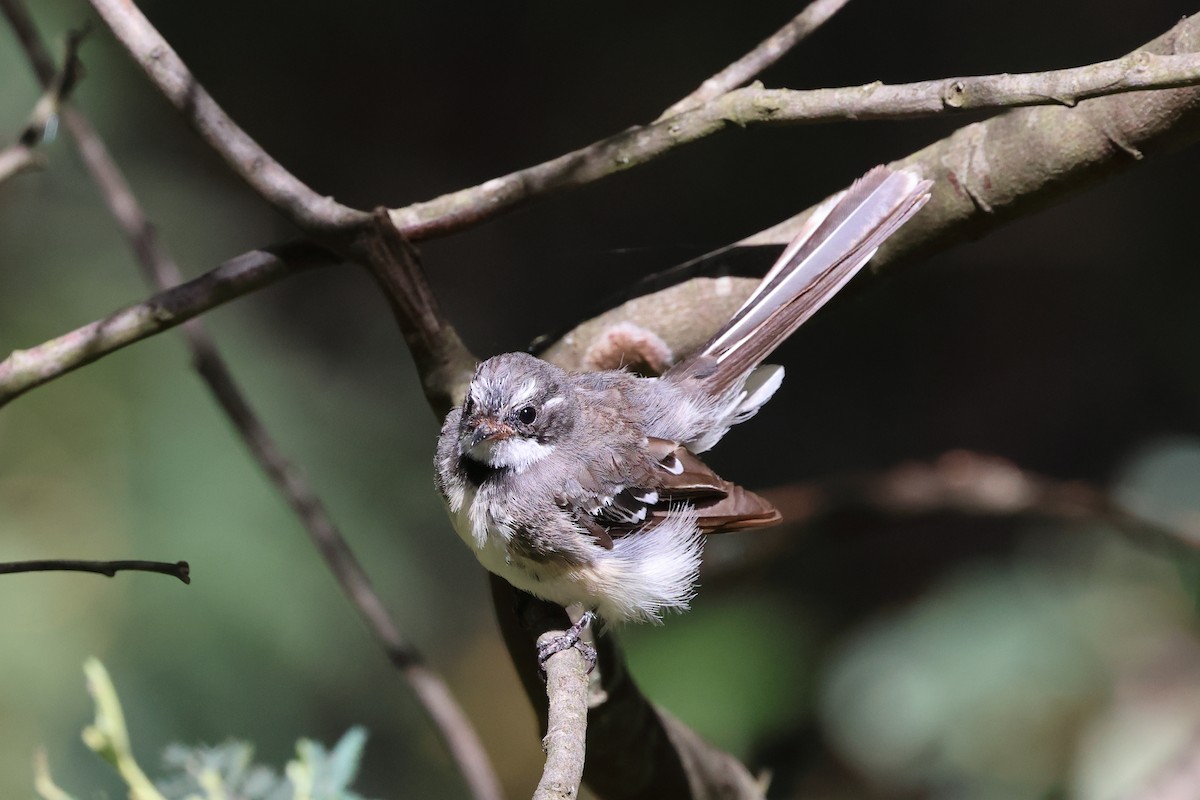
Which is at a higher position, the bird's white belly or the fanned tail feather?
the fanned tail feather

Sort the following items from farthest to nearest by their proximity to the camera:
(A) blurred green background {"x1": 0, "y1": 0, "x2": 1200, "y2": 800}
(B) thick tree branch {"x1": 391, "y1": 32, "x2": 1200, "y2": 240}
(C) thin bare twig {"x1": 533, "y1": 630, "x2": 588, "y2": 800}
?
(A) blurred green background {"x1": 0, "y1": 0, "x2": 1200, "y2": 800} → (B) thick tree branch {"x1": 391, "y1": 32, "x2": 1200, "y2": 240} → (C) thin bare twig {"x1": 533, "y1": 630, "x2": 588, "y2": 800}

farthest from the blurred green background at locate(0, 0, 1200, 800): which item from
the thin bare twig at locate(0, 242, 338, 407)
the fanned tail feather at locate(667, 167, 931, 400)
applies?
the thin bare twig at locate(0, 242, 338, 407)

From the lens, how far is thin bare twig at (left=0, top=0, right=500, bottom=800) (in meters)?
2.87

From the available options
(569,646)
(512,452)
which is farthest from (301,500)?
(569,646)

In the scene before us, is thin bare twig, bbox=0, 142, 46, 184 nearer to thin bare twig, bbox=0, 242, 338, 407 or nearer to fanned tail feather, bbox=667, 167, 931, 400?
thin bare twig, bbox=0, 242, 338, 407

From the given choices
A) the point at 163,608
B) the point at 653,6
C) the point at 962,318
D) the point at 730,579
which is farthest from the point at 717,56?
the point at 163,608

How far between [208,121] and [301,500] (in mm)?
1029

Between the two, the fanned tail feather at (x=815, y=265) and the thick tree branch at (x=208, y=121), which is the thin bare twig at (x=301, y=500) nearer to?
the thick tree branch at (x=208, y=121)

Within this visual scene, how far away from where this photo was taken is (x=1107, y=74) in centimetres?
197

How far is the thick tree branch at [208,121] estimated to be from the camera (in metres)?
2.53

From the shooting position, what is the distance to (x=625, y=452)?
3.08 metres

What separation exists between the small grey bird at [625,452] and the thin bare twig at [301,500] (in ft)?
1.10

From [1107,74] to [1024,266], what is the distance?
633cm

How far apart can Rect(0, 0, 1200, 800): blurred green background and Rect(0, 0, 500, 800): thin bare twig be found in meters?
1.11
